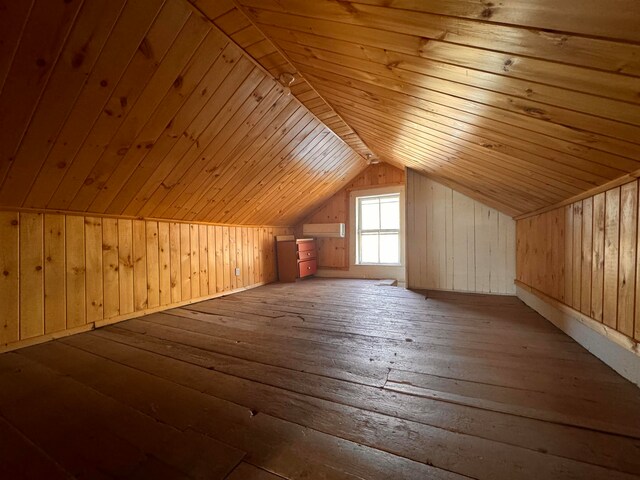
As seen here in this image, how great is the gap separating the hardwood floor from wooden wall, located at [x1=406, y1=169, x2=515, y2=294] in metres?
1.32

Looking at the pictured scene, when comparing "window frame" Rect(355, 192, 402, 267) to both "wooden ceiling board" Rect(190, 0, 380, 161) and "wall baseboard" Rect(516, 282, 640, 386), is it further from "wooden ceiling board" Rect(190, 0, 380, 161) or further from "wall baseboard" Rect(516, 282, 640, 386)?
"wooden ceiling board" Rect(190, 0, 380, 161)

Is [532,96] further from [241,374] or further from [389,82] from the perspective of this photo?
[241,374]

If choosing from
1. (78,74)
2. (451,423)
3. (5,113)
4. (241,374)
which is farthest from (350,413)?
(5,113)

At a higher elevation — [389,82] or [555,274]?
[389,82]

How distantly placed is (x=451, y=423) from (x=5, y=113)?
276cm

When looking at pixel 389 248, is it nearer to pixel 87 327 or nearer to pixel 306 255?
pixel 306 255

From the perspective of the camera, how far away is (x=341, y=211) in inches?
216

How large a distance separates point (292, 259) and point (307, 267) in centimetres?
48

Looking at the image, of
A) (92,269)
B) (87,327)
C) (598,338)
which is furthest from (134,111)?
(598,338)

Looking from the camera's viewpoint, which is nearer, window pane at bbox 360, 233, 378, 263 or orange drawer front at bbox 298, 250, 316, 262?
orange drawer front at bbox 298, 250, 316, 262

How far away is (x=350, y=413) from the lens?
1.20 meters

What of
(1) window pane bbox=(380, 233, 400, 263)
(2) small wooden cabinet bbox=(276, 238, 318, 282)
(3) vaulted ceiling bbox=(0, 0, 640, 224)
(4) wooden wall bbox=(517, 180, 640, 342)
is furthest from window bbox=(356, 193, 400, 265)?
(4) wooden wall bbox=(517, 180, 640, 342)

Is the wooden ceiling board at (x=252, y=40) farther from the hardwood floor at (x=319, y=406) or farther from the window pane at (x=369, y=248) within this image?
the window pane at (x=369, y=248)

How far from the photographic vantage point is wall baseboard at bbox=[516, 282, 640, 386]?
1386 mm
